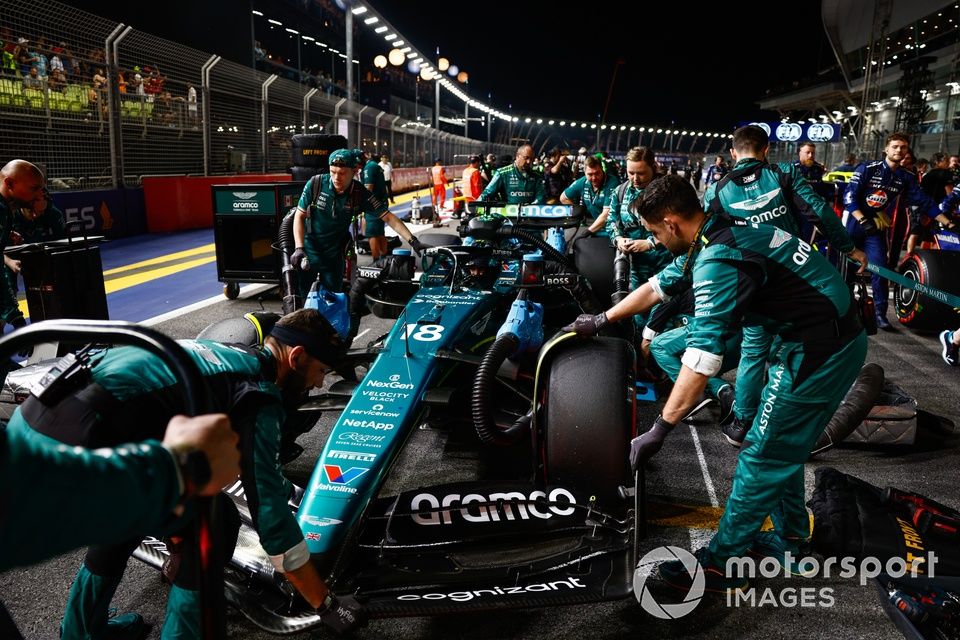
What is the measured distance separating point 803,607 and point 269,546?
204 centimetres

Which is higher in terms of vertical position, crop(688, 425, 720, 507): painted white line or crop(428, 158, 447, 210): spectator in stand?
crop(428, 158, 447, 210): spectator in stand

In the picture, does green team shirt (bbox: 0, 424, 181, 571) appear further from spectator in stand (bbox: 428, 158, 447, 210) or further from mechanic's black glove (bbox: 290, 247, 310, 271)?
spectator in stand (bbox: 428, 158, 447, 210)

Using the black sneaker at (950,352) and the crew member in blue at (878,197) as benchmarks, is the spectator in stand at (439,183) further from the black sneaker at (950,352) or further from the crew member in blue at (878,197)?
the black sneaker at (950,352)

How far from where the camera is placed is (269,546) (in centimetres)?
192

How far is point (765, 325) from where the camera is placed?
2.71m

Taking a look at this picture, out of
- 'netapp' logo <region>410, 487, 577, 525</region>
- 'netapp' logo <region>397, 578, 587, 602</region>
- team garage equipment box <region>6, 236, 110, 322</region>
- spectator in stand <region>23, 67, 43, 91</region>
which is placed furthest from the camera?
spectator in stand <region>23, 67, 43, 91</region>

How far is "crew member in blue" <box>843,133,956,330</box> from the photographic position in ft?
23.4

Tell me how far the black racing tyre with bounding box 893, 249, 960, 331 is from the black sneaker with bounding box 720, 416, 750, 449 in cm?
392

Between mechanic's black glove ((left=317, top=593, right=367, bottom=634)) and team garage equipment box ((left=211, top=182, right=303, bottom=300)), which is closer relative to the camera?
mechanic's black glove ((left=317, top=593, right=367, bottom=634))

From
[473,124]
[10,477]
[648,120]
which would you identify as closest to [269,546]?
[10,477]

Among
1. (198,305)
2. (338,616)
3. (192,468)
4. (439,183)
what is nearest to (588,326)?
(338,616)

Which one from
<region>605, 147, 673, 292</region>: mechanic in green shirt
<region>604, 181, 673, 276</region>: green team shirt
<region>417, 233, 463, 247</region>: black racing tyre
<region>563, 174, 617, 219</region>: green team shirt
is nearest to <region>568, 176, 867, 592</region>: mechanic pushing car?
<region>605, 147, 673, 292</region>: mechanic in green shirt

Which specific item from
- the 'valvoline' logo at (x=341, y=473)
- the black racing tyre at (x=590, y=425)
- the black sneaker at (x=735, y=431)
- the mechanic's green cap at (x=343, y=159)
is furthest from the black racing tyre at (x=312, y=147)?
the 'valvoline' logo at (x=341, y=473)

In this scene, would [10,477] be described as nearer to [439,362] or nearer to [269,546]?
[269,546]
